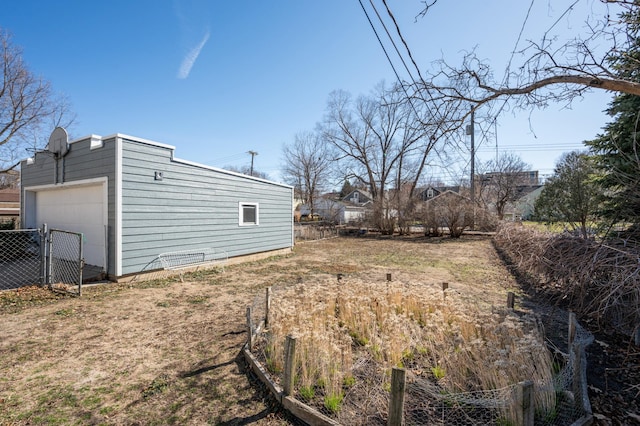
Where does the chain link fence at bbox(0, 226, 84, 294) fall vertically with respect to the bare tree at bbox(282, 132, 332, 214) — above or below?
below

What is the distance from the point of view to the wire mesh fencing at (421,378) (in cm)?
218

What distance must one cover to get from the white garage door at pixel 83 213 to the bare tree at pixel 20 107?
832 cm

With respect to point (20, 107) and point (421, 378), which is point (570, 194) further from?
point (20, 107)

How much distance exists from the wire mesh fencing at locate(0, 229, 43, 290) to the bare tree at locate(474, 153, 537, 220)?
79.7 ft

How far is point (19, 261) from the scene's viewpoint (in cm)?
809

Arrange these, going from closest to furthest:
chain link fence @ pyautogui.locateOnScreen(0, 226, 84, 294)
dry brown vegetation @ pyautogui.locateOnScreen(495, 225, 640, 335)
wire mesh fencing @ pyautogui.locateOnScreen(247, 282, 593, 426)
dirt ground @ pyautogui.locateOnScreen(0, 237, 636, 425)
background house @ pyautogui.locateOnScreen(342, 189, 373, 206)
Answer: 1. wire mesh fencing @ pyautogui.locateOnScreen(247, 282, 593, 426)
2. dirt ground @ pyautogui.locateOnScreen(0, 237, 636, 425)
3. dry brown vegetation @ pyautogui.locateOnScreen(495, 225, 640, 335)
4. chain link fence @ pyautogui.locateOnScreen(0, 226, 84, 294)
5. background house @ pyautogui.locateOnScreen(342, 189, 373, 206)

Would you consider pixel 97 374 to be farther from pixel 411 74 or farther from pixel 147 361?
pixel 411 74

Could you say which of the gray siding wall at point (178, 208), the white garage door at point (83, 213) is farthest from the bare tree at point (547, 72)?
the white garage door at point (83, 213)

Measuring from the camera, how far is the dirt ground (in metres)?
2.37

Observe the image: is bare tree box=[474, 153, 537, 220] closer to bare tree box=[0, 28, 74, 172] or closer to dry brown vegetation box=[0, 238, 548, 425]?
dry brown vegetation box=[0, 238, 548, 425]

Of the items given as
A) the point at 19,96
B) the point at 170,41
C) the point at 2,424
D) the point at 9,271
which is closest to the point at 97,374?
the point at 2,424

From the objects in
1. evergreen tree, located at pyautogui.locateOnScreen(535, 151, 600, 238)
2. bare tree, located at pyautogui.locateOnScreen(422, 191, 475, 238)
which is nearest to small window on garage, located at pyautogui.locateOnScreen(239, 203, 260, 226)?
bare tree, located at pyautogui.locateOnScreen(422, 191, 475, 238)

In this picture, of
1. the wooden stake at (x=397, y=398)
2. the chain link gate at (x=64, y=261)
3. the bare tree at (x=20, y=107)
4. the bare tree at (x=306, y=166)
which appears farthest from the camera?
the bare tree at (x=306, y=166)

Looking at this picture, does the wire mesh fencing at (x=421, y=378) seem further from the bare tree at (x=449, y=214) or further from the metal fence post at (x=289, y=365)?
the bare tree at (x=449, y=214)
